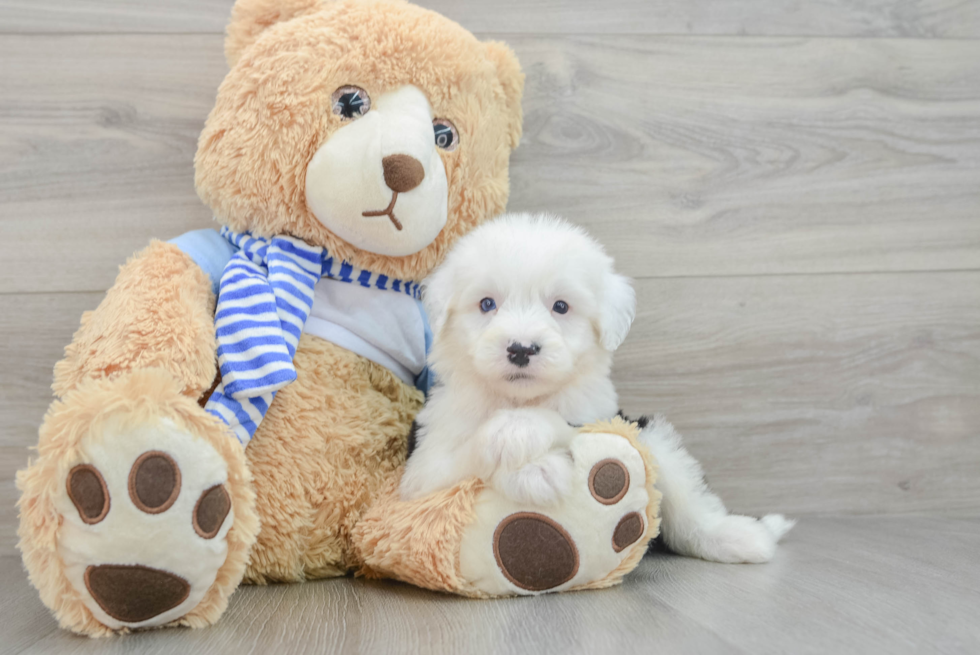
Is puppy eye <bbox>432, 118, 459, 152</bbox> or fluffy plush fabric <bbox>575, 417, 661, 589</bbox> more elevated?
A: puppy eye <bbox>432, 118, 459, 152</bbox>

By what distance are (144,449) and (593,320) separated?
63 cm

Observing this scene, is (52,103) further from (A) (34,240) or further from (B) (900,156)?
(B) (900,156)

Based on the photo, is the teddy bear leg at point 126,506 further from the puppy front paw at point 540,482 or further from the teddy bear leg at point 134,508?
the puppy front paw at point 540,482

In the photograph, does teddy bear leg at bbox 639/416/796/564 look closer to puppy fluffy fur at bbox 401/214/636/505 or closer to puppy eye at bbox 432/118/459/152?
puppy fluffy fur at bbox 401/214/636/505

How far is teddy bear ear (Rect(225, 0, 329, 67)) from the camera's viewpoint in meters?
1.26

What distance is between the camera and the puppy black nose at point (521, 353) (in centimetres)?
102

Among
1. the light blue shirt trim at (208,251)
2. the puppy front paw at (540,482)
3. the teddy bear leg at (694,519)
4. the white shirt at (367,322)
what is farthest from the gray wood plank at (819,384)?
the light blue shirt trim at (208,251)

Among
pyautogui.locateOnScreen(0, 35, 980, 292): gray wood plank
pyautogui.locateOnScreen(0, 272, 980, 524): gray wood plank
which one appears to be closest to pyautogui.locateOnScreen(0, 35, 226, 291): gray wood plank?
pyautogui.locateOnScreen(0, 35, 980, 292): gray wood plank

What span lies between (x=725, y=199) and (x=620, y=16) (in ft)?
1.48

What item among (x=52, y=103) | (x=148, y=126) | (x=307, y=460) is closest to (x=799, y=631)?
(x=307, y=460)

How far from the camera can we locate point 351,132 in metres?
1.16

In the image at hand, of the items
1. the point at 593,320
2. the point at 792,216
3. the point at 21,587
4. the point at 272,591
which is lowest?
the point at 21,587

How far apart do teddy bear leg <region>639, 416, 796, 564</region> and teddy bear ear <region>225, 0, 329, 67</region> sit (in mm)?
905

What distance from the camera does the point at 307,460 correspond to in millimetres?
1140
